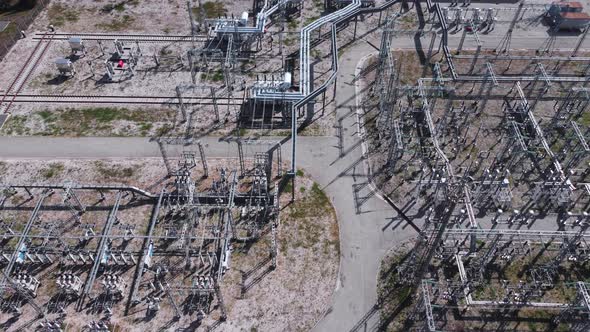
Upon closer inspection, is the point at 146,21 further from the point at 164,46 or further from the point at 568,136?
the point at 568,136

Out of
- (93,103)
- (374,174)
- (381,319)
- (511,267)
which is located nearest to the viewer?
(381,319)

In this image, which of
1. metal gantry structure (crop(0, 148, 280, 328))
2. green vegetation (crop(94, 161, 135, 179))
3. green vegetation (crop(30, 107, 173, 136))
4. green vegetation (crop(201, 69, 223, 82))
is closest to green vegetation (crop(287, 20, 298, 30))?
green vegetation (crop(201, 69, 223, 82))

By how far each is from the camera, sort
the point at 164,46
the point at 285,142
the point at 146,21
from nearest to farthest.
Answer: the point at 285,142 → the point at 164,46 → the point at 146,21

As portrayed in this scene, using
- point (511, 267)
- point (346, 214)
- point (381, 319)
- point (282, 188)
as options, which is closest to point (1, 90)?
point (282, 188)

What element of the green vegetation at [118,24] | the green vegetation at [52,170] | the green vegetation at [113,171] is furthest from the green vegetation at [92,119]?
the green vegetation at [118,24]

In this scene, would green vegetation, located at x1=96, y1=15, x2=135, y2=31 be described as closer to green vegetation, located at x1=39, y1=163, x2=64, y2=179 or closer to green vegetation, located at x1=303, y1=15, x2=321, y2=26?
green vegetation, located at x1=303, y1=15, x2=321, y2=26
